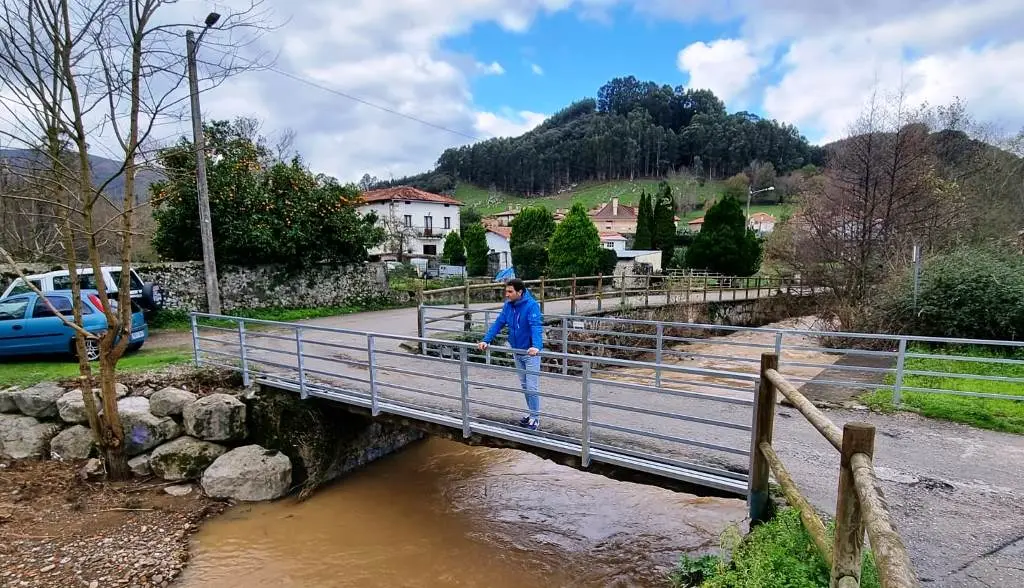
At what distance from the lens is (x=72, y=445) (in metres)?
7.16

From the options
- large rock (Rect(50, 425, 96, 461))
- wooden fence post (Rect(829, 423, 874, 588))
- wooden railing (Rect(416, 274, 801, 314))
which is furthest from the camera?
wooden railing (Rect(416, 274, 801, 314))

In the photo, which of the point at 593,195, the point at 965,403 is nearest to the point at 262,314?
the point at 965,403

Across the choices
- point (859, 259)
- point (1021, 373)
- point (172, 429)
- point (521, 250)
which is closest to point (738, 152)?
point (521, 250)

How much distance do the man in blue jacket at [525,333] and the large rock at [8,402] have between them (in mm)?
7518

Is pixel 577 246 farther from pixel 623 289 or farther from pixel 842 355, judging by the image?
pixel 842 355

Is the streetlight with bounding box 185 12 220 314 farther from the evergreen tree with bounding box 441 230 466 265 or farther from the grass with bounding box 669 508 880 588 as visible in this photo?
the evergreen tree with bounding box 441 230 466 265

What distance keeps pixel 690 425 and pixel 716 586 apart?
2910mm

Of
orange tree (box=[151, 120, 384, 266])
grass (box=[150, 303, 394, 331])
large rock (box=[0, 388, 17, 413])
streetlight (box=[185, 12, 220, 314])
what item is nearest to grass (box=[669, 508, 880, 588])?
large rock (box=[0, 388, 17, 413])

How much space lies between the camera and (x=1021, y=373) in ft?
27.5

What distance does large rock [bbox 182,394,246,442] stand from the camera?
288 inches

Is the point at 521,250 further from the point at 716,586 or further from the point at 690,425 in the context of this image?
the point at 716,586

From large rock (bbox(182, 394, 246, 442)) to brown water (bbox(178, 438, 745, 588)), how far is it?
4.10ft

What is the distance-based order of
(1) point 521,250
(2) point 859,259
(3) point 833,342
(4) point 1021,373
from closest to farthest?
(4) point 1021,373, (3) point 833,342, (2) point 859,259, (1) point 521,250

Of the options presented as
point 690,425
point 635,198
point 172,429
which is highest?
point 635,198
